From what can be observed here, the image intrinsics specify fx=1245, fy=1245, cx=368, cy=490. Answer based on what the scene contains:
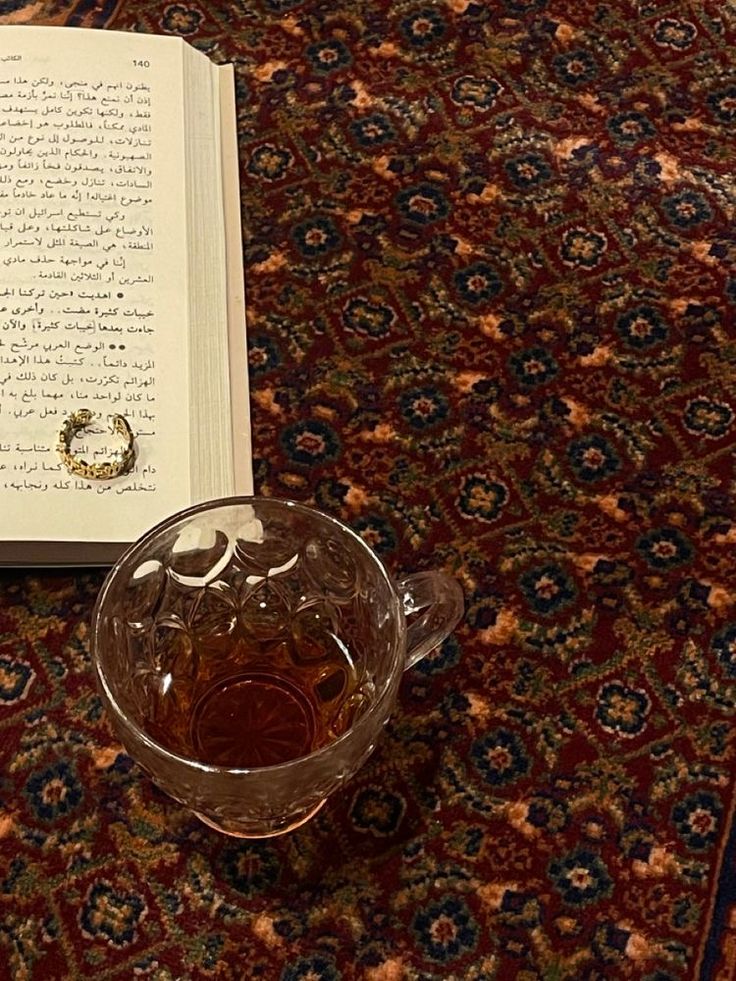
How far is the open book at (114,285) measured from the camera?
0.59m

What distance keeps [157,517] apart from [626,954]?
0.28 m

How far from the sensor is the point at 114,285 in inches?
25.4

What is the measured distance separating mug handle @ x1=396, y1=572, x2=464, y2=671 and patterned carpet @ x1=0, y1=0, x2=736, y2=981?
0.14ft

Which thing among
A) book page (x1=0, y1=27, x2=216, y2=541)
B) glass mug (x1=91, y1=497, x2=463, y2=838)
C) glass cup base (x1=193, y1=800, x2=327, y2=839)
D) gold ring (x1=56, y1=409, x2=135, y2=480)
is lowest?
glass cup base (x1=193, y1=800, x2=327, y2=839)

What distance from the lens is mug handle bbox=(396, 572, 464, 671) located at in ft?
1.70

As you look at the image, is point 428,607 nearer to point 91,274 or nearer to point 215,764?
point 215,764

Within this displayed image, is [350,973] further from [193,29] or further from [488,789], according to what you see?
[193,29]

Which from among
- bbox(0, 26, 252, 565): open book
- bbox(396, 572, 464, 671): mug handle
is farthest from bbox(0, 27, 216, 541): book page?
bbox(396, 572, 464, 671): mug handle

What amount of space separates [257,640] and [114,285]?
0.69 ft

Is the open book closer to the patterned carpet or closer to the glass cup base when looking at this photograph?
the patterned carpet

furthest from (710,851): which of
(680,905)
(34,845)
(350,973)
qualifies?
(34,845)

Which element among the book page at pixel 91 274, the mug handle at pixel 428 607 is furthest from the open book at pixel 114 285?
the mug handle at pixel 428 607

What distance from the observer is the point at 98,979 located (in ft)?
1.61

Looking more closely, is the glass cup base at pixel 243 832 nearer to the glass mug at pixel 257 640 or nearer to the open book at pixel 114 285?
the glass mug at pixel 257 640
